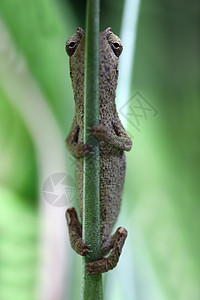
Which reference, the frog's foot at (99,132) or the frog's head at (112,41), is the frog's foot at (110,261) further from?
the frog's head at (112,41)

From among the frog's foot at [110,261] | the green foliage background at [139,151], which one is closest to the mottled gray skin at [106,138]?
the frog's foot at [110,261]

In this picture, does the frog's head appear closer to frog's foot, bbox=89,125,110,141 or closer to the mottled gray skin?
the mottled gray skin

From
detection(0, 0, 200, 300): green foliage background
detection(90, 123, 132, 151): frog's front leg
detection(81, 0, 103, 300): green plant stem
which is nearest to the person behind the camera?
detection(81, 0, 103, 300): green plant stem

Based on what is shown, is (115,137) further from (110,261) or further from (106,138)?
(110,261)

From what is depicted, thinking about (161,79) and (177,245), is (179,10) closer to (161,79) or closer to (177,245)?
(161,79)

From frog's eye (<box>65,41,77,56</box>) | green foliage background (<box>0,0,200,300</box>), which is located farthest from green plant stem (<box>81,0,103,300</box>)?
green foliage background (<box>0,0,200,300</box>)

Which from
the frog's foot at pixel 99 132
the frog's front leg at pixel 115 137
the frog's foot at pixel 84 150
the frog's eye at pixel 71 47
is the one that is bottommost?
the frog's foot at pixel 84 150
